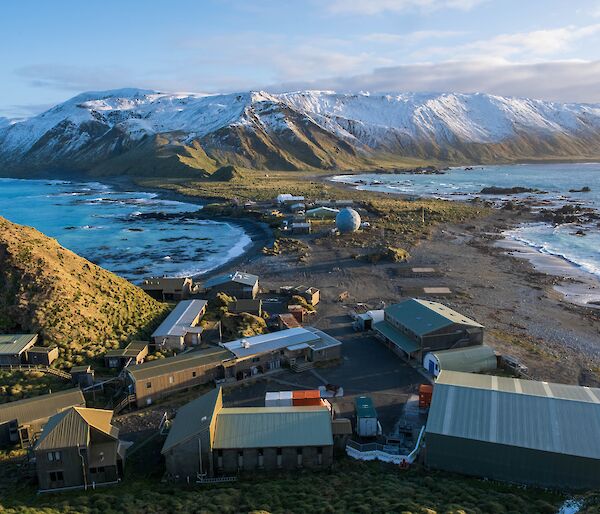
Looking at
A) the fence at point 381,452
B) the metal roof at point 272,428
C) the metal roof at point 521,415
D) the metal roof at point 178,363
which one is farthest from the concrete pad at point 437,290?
the metal roof at point 272,428

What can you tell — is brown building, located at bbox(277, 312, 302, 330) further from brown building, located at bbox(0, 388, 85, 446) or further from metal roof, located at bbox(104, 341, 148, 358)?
brown building, located at bbox(0, 388, 85, 446)

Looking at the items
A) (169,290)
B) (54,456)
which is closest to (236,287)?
(169,290)

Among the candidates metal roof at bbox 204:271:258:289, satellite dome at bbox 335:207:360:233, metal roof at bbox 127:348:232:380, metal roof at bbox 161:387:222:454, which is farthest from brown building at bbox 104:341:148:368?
satellite dome at bbox 335:207:360:233

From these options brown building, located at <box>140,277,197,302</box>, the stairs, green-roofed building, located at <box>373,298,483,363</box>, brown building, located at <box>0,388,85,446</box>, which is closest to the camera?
brown building, located at <box>0,388,85,446</box>

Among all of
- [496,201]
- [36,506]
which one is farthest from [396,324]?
[496,201]

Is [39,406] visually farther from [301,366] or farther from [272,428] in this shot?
[301,366]
